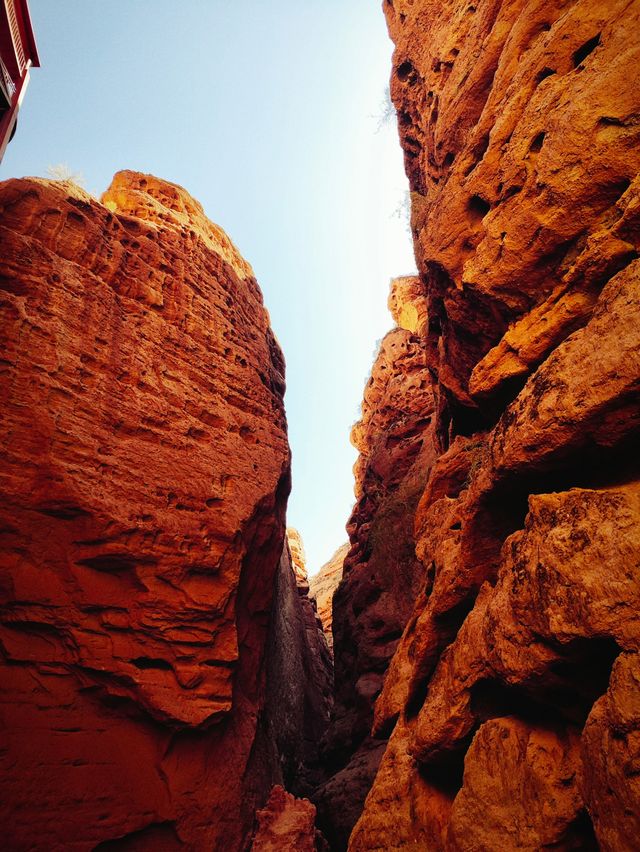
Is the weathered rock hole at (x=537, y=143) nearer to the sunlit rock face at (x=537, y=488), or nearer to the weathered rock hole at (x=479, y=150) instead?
the sunlit rock face at (x=537, y=488)

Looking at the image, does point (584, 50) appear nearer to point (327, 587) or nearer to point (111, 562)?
point (111, 562)

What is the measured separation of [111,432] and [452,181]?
27.6 ft

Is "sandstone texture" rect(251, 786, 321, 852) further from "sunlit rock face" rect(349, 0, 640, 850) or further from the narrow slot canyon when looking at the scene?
"sunlit rock face" rect(349, 0, 640, 850)

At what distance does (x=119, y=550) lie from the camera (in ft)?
28.1

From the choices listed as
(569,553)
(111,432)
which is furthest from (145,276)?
(569,553)

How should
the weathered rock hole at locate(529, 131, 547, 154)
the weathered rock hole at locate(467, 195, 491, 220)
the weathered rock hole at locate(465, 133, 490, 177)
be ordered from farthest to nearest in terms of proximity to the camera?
1. the weathered rock hole at locate(465, 133, 490, 177)
2. the weathered rock hole at locate(467, 195, 491, 220)
3. the weathered rock hole at locate(529, 131, 547, 154)

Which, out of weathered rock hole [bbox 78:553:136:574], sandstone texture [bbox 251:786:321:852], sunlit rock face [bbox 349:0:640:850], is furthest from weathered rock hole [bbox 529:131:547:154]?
sandstone texture [bbox 251:786:321:852]

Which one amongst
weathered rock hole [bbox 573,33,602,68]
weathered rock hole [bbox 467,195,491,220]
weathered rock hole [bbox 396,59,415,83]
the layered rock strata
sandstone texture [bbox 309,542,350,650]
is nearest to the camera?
weathered rock hole [bbox 573,33,602,68]

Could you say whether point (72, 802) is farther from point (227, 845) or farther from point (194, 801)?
point (227, 845)

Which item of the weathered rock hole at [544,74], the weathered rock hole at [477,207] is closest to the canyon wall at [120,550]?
the weathered rock hole at [477,207]

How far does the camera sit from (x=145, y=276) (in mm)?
11672

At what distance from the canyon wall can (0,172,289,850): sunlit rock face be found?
0.11ft

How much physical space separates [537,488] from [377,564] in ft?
48.4

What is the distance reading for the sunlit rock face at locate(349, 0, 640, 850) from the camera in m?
3.29
